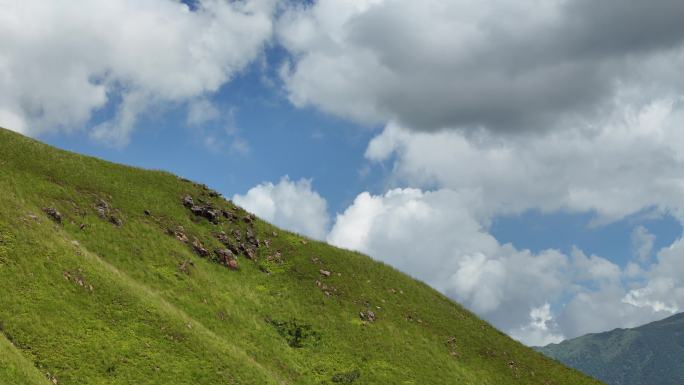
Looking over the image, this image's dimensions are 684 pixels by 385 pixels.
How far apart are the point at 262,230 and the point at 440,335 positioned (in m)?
30.5

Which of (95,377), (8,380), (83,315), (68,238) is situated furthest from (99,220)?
(8,380)

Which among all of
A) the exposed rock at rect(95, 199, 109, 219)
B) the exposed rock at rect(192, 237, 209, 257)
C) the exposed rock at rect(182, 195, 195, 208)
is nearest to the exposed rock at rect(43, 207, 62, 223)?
the exposed rock at rect(95, 199, 109, 219)

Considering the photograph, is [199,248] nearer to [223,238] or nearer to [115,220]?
[223,238]

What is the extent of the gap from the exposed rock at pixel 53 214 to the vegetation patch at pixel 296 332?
2547 cm

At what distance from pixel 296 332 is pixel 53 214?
1167 inches

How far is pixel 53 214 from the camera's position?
194ft

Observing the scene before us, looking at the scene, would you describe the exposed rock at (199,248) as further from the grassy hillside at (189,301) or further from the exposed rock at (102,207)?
the exposed rock at (102,207)

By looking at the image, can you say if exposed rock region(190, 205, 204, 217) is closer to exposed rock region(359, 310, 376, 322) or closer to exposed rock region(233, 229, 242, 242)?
exposed rock region(233, 229, 242, 242)

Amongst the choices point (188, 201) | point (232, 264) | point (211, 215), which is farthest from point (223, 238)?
point (188, 201)

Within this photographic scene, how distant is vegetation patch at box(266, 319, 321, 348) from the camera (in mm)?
61906

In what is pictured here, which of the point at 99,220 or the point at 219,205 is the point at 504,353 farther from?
the point at 99,220

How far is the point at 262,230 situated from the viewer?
275 feet

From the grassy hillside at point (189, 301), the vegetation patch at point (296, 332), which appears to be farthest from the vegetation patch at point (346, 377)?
the vegetation patch at point (296, 332)

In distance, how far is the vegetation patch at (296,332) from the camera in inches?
2437
